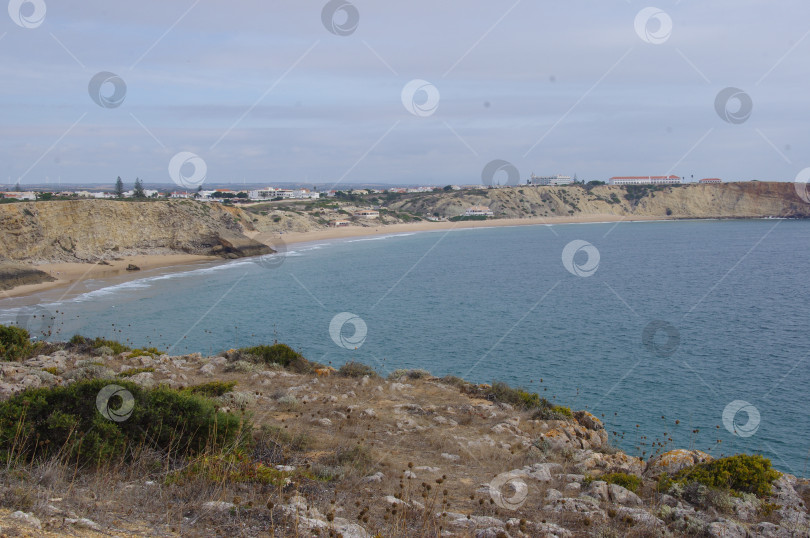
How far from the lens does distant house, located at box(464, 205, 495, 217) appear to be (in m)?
126

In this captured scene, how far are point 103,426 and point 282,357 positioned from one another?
30.4ft

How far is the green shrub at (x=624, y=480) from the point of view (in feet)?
25.3

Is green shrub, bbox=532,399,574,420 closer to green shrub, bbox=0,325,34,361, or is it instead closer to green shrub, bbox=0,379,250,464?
green shrub, bbox=0,379,250,464

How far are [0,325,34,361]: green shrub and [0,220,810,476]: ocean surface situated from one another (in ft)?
20.5

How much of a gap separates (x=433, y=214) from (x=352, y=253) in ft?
210

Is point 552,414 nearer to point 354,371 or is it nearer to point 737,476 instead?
point 737,476

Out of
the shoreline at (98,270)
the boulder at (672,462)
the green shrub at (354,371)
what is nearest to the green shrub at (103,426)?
the boulder at (672,462)

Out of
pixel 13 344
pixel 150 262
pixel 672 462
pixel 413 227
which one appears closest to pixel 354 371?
pixel 672 462

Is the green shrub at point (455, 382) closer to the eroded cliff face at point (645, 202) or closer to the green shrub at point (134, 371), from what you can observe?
the green shrub at point (134, 371)

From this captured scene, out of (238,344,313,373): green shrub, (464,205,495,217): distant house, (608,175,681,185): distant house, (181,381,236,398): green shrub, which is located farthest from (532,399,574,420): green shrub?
(608,175,681,185): distant house

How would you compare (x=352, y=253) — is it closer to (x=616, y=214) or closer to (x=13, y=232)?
(x=13, y=232)

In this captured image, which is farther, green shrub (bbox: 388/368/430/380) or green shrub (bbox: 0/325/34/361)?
green shrub (bbox: 388/368/430/380)

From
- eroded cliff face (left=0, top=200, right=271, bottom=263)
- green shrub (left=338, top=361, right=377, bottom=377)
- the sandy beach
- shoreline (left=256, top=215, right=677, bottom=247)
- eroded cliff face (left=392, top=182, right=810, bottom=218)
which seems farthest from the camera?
eroded cliff face (left=392, top=182, right=810, bottom=218)

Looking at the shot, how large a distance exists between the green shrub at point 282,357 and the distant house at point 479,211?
4385 inches
